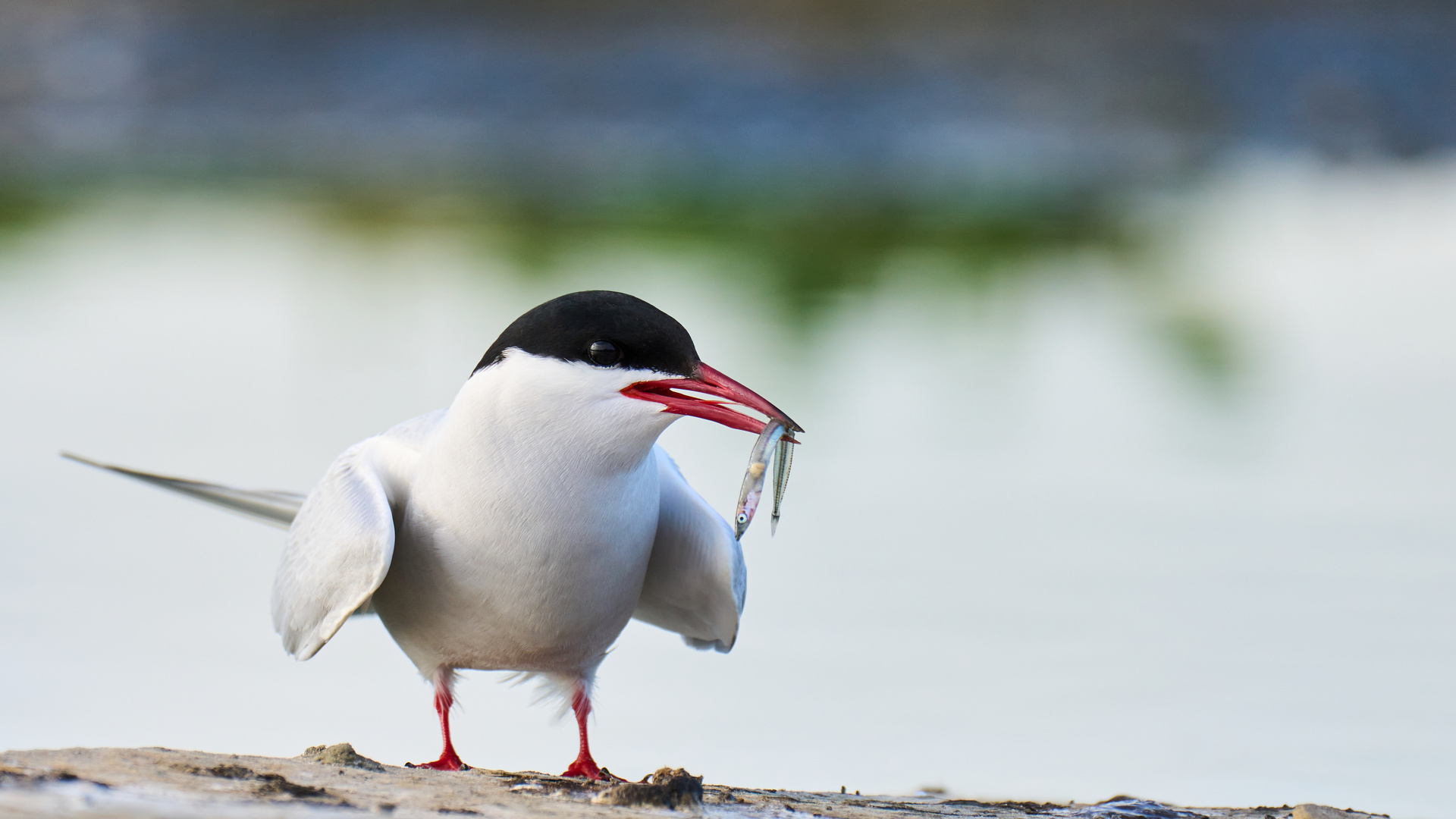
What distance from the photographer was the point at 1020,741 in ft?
17.7

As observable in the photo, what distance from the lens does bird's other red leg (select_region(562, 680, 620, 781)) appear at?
4168 mm

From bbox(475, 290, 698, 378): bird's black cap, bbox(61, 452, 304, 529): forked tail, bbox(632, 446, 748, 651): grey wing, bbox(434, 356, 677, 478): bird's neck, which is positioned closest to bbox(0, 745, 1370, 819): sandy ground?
bbox(632, 446, 748, 651): grey wing

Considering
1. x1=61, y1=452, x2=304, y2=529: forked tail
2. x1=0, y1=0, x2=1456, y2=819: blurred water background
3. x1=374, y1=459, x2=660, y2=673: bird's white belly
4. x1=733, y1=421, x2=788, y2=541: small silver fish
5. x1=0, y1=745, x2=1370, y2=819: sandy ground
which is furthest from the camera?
x1=0, y1=0, x2=1456, y2=819: blurred water background

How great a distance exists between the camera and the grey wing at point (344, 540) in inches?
152

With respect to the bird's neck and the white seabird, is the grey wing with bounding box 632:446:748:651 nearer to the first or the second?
the white seabird

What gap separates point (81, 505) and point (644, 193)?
444 inches

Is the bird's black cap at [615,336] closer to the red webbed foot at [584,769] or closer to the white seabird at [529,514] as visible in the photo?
the white seabird at [529,514]

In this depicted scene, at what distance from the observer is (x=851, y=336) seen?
1244cm

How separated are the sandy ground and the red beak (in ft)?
2.59

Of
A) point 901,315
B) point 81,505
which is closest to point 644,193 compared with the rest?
point 901,315

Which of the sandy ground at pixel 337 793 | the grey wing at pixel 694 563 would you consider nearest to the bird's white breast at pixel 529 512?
the grey wing at pixel 694 563

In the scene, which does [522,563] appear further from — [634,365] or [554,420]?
[634,365]

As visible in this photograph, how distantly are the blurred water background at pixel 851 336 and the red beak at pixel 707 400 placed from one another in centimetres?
133

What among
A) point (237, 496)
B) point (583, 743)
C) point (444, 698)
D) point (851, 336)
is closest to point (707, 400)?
point (583, 743)
